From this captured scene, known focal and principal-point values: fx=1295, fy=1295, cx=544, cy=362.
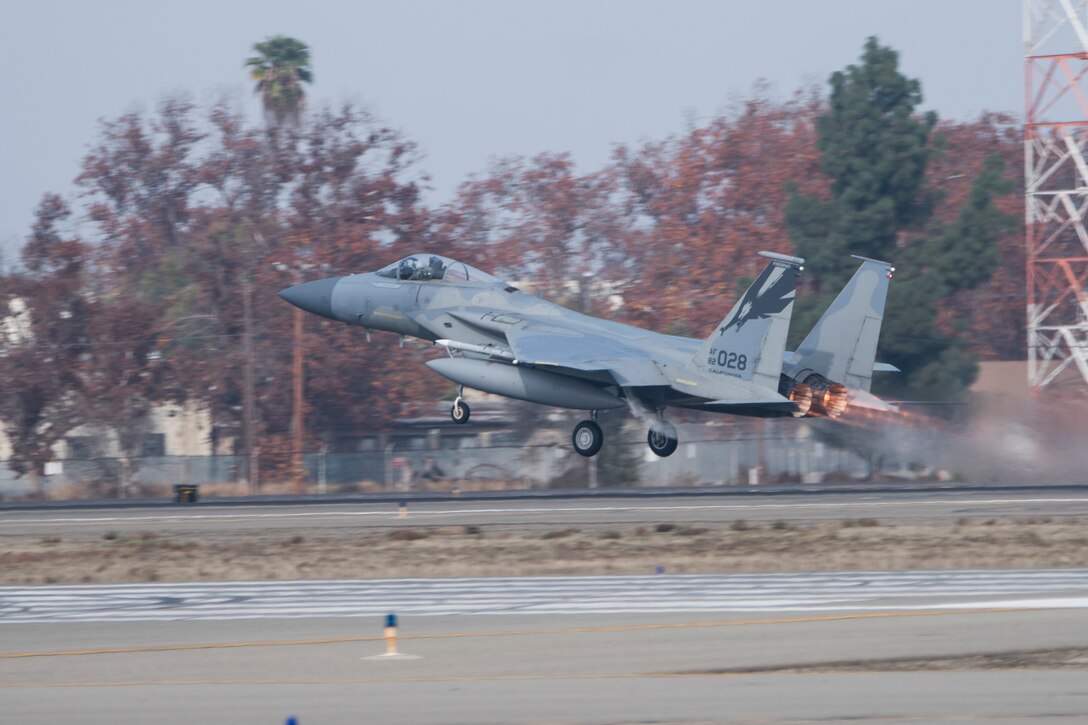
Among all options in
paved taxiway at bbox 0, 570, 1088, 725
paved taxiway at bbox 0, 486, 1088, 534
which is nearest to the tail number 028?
paved taxiway at bbox 0, 486, 1088, 534

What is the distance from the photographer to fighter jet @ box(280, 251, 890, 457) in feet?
84.4

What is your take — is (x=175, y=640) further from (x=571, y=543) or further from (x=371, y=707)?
(x=571, y=543)

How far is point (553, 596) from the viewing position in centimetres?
1650

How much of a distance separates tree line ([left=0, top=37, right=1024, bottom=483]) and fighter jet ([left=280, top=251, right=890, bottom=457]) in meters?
12.4

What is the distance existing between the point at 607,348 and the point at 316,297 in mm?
7125

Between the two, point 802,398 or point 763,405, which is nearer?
point 763,405

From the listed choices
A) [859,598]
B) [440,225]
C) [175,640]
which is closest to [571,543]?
[859,598]

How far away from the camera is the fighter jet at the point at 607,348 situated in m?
25.7

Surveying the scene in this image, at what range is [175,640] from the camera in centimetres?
1352

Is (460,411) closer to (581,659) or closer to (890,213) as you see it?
(581,659)

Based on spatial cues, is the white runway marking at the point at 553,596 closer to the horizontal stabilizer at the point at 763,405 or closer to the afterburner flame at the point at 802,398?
the horizontal stabilizer at the point at 763,405

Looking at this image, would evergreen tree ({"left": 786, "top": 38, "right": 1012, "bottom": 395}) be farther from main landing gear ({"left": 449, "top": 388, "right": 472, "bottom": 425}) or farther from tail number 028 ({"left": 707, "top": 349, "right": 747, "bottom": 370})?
main landing gear ({"left": 449, "top": 388, "right": 472, "bottom": 425})

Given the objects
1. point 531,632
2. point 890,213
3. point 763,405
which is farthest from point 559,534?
point 890,213

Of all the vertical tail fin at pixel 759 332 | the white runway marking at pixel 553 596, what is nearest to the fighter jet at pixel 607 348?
the vertical tail fin at pixel 759 332
